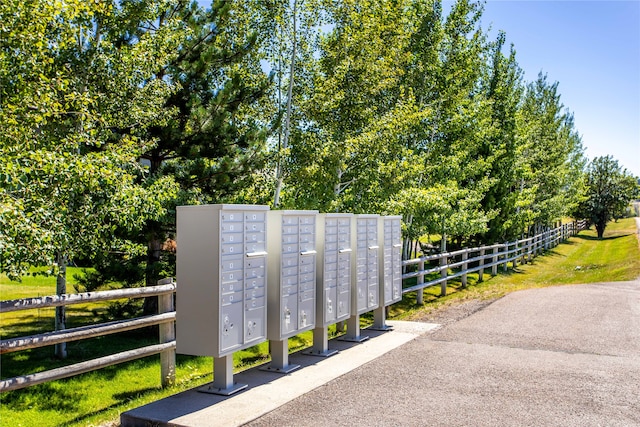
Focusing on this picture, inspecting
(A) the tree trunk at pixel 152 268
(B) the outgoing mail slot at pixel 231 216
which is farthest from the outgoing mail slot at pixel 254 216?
(A) the tree trunk at pixel 152 268

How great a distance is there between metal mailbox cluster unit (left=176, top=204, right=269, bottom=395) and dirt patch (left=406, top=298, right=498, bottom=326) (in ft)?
18.3

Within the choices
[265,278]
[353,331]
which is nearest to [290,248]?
[265,278]

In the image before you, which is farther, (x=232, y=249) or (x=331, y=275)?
(x=331, y=275)

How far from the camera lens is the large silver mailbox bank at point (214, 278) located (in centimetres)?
612

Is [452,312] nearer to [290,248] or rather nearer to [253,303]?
[290,248]

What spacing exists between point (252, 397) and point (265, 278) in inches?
50.4

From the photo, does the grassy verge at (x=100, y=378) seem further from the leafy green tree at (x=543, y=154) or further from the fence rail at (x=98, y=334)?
the leafy green tree at (x=543, y=154)

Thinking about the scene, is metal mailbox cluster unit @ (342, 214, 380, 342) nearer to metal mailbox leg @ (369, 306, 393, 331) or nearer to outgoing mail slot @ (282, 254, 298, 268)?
metal mailbox leg @ (369, 306, 393, 331)

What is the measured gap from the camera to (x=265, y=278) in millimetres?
6867

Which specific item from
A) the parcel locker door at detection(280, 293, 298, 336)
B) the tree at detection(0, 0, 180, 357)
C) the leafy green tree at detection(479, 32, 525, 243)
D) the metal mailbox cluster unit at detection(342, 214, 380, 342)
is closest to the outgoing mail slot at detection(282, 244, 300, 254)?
the parcel locker door at detection(280, 293, 298, 336)

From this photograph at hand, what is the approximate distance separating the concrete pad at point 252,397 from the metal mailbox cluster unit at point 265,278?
0.67 ft

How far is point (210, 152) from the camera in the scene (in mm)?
13203

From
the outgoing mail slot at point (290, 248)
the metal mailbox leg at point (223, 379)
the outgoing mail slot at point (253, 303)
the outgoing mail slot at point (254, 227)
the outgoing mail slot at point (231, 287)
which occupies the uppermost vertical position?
the outgoing mail slot at point (254, 227)

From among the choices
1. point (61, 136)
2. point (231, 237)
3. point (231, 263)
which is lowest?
point (231, 263)
